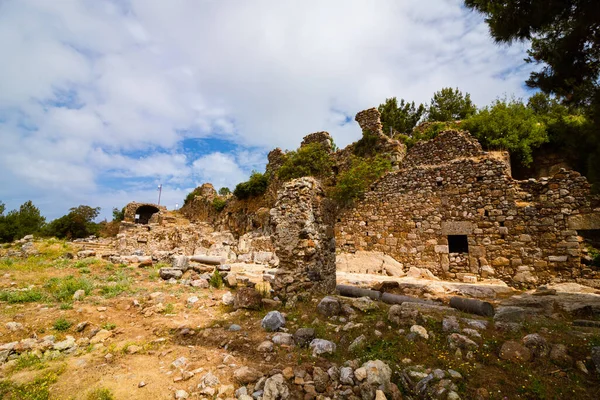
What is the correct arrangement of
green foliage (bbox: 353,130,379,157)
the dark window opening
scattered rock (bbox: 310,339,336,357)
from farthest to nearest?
green foliage (bbox: 353,130,379,157) → the dark window opening → scattered rock (bbox: 310,339,336,357)

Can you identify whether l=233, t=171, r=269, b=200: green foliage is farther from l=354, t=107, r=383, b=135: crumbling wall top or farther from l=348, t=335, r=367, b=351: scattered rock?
l=348, t=335, r=367, b=351: scattered rock

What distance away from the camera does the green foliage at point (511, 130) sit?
12789 millimetres

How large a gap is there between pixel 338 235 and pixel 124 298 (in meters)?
9.42

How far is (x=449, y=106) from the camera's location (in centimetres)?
2658

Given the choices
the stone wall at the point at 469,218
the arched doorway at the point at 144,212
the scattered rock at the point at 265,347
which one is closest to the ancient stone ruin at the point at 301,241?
the scattered rock at the point at 265,347

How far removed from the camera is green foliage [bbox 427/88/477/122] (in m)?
24.9

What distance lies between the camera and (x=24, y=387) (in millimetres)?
3441

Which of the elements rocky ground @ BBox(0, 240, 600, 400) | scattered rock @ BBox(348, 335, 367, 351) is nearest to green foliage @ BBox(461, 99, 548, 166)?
rocky ground @ BBox(0, 240, 600, 400)

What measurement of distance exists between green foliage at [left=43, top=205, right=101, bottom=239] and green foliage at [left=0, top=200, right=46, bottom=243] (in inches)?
45.6

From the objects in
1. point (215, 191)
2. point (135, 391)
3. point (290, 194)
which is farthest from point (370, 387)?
point (215, 191)

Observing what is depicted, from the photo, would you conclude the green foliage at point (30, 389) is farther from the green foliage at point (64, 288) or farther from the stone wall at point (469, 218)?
the stone wall at point (469, 218)

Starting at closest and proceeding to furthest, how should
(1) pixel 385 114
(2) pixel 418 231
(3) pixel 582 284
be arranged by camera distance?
(3) pixel 582 284
(2) pixel 418 231
(1) pixel 385 114

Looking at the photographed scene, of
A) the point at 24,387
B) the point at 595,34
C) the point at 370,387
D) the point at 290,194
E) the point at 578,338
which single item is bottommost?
the point at 24,387

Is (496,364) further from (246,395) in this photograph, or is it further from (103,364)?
(103,364)
